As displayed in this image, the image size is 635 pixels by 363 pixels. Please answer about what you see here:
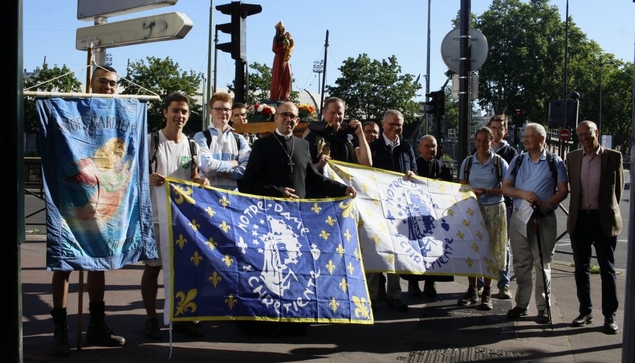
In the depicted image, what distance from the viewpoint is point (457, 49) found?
1226 cm

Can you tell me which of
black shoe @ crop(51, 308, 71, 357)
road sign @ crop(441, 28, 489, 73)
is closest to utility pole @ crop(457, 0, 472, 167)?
road sign @ crop(441, 28, 489, 73)

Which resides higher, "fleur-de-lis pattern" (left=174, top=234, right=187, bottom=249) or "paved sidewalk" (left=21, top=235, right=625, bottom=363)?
"fleur-de-lis pattern" (left=174, top=234, right=187, bottom=249)

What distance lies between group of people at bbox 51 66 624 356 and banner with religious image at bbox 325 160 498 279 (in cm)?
22

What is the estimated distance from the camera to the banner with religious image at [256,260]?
18.6 feet

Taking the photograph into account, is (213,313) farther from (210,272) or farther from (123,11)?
(123,11)

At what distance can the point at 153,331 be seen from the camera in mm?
6387

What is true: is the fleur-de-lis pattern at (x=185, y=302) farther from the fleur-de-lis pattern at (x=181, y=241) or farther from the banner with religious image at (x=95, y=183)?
the banner with religious image at (x=95, y=183)

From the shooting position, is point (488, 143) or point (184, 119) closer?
point (184, 119)

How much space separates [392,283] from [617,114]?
76833mm

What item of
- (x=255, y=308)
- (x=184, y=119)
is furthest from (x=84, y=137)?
(x=255, y=308)

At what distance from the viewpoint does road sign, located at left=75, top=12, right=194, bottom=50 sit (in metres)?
7.27

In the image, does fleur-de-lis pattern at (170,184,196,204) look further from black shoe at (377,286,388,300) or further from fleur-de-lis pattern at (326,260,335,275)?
black shoe at (377,286,388,300)

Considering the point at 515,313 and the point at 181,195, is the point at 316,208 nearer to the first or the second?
the point at 181,195
